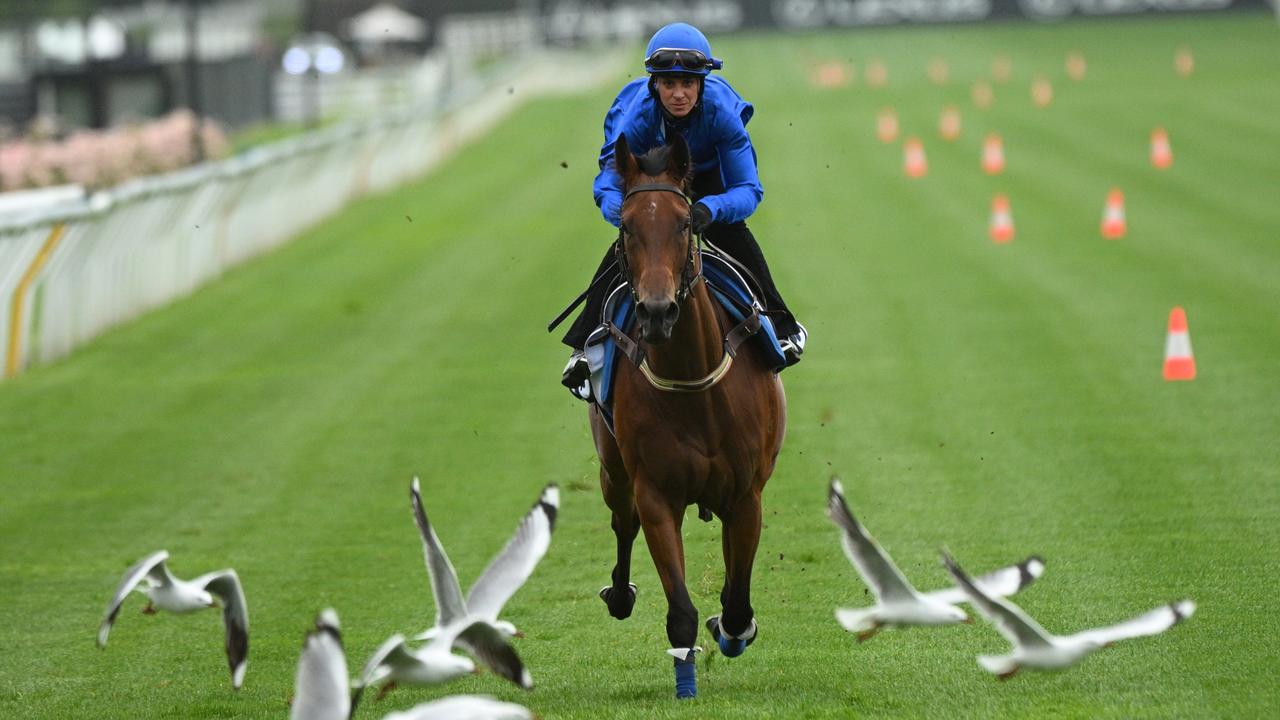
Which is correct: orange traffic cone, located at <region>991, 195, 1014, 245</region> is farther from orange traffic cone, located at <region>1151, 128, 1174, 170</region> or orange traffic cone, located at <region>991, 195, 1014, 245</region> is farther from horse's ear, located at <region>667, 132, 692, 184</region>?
horse's ear, located at <region>667, 132, 692, 184</region>

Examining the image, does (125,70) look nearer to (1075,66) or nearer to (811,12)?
(1075,66)

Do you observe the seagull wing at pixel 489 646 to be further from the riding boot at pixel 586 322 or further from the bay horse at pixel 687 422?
the riding boot at pixel 586 322

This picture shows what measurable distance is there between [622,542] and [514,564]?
184cm

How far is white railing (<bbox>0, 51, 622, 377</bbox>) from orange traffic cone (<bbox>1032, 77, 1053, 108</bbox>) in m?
15.7

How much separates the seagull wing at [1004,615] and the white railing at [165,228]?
1363cm

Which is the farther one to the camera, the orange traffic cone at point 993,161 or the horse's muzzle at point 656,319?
the orange traffic cone at point 993,161

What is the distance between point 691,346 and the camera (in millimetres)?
7871

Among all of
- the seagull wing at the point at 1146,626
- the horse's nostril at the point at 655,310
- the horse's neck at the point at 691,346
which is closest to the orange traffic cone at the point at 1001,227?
the horse's neck at the point at 691,346

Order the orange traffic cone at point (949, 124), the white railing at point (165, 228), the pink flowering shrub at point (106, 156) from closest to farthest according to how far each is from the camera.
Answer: the white railing at point (165, 228) → the pink flowering shrub at point (106, 156) → the orange traffic cone at point (949, 124)

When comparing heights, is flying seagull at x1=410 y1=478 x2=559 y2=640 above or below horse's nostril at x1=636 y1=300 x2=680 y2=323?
below

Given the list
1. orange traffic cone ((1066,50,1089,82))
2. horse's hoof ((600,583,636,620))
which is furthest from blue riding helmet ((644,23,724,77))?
orange traffic cone ((1066,50,1089,82))

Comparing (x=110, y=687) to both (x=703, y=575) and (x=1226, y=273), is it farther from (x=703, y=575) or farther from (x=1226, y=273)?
(x=1226, y=273)

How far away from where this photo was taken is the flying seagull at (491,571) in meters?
7.07

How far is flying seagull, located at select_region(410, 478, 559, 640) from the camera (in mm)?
7070
